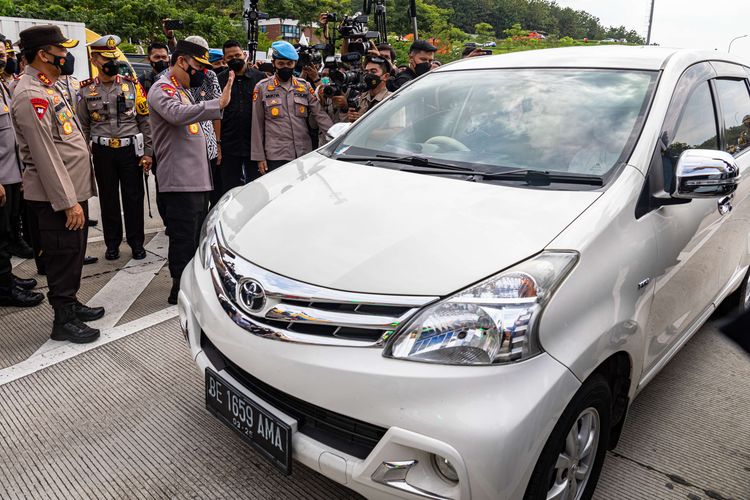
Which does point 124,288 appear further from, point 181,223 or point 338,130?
point 338,130

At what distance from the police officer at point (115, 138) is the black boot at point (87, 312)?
136 cm

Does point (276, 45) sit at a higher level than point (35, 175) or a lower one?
higher

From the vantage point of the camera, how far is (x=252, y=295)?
183 centimetres

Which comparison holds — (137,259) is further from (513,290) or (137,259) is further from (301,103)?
(513,290)

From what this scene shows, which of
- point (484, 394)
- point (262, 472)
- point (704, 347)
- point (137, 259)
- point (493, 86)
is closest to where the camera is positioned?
point (484, 394)

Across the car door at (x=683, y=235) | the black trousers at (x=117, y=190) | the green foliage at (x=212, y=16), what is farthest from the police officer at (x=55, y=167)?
the green foliage at (x=212, y=16)

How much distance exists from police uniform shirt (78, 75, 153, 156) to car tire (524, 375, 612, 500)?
14.6 ft

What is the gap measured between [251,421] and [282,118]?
12.4 ft

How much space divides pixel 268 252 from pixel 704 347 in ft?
9.48

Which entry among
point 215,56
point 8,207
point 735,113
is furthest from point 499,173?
point 215,56

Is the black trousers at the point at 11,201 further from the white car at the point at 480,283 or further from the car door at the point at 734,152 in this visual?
the car door at the point at 734,152

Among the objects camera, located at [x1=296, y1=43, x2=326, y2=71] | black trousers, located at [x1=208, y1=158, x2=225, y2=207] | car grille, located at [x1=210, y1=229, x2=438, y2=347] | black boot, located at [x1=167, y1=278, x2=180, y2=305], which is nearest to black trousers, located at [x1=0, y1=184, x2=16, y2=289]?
black boot, located at [x1=167, y1=278, x2=180, y2=305]

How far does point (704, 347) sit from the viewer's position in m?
3.45

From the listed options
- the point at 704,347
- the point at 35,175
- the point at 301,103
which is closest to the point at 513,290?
the point at 704,347
